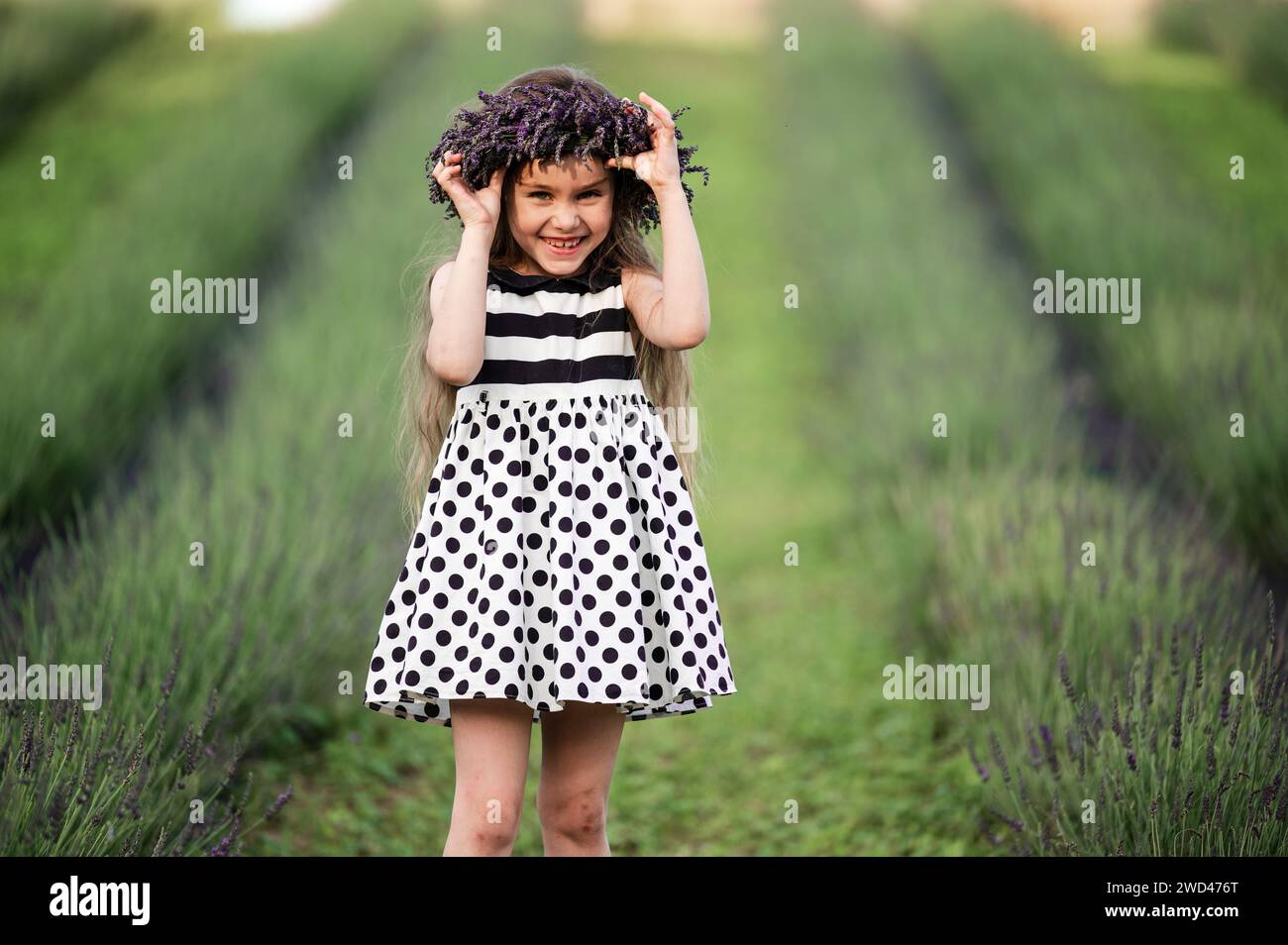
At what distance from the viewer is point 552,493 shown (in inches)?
84.9

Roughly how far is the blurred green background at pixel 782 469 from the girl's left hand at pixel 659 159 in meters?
0.43

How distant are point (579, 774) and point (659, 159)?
0.93 m

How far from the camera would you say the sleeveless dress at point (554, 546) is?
2.08m

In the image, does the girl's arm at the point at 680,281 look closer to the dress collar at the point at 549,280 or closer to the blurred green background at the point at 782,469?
the dress collar at the point at 549,280

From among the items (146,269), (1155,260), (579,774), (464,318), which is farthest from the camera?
(1155,260)

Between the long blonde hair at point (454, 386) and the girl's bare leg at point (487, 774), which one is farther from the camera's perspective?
the long blonde hair at point (454, 386)

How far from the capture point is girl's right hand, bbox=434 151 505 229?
216 centimetres

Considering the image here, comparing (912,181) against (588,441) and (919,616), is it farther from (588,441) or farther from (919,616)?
(588,441)

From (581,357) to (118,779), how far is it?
3.56 feet

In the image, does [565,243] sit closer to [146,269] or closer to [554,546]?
[554,546]

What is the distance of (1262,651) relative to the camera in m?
3.05

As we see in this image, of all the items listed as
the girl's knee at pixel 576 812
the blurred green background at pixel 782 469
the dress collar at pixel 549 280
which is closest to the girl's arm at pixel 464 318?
the dress collar at pixel 549 280

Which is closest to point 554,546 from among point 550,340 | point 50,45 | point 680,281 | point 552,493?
point 552,493
